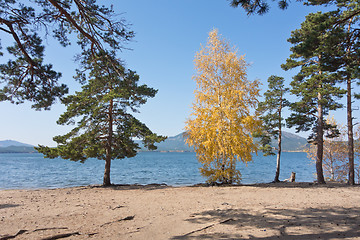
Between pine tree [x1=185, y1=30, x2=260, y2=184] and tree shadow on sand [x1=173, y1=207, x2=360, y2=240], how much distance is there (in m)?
7.05

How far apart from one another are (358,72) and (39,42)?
10.6 m

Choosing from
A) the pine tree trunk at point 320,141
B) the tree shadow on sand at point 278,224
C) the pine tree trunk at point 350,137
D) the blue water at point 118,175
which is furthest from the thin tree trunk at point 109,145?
the pine tree trunk at point 350,137

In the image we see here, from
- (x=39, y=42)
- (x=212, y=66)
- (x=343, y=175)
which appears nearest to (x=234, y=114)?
(x=212, y=66)

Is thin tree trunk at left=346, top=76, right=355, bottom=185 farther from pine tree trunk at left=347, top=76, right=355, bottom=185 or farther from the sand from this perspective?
the sand

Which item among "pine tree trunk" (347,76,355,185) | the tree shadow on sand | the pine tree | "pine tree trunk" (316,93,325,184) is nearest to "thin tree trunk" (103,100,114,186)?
the pine tree

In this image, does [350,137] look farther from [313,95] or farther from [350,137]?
[313,95]

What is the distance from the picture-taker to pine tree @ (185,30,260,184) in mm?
13898

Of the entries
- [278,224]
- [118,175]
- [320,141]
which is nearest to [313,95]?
[320,141]

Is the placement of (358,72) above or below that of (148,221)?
above

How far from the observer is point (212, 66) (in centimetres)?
1523

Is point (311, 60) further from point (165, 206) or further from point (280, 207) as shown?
point (165, 206)

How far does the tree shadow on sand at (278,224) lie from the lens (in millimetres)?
4793

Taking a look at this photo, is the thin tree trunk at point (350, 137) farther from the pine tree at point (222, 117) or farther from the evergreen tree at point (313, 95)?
the pine tree at point (222, 117)

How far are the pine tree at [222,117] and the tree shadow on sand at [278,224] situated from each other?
7.05 meters
